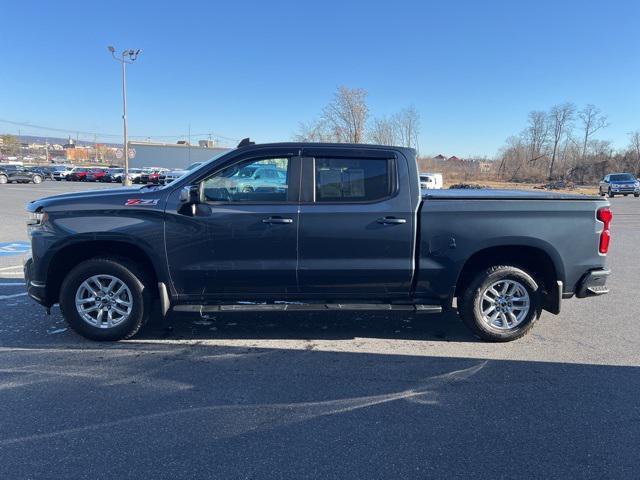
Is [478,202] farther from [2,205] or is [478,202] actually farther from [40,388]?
[2,205]

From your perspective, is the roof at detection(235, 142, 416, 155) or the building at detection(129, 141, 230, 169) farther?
the building at detection(129, 141, 230, 169)

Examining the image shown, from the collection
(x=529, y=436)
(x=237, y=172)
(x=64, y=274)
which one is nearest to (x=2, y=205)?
(x=64, y=274)

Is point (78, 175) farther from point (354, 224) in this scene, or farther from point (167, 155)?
point (354, 224)

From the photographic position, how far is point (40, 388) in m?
3.78

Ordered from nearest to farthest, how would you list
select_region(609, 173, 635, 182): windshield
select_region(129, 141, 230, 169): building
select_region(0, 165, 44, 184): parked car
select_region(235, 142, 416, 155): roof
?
select_region(235, 142, 416, 155): roof → select_region(609, 173, 635, 182): windshield → select_region(0, 165, 44, 184): parked car → select_region(129, 141, 230, 169): building

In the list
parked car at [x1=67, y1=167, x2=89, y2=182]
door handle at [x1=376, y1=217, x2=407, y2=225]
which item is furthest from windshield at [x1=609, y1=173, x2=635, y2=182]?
parked car at [x1=67, y1=167, x2=89, y2=182]

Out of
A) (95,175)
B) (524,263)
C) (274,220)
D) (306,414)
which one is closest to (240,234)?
(274,220)

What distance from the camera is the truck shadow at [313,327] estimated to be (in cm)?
509

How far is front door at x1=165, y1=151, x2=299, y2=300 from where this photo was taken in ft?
15.1

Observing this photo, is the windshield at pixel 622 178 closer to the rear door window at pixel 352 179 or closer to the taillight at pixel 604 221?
the taillight at pixel 604 221

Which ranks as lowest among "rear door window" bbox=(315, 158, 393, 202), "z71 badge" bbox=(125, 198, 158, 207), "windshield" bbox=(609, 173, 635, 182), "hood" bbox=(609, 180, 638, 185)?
"z71 badge" bbox=(125, 198, 158, 207)

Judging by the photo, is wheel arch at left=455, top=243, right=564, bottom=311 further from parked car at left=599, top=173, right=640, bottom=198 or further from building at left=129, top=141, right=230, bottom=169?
building at left=129, top=141, right=230, bottom=169

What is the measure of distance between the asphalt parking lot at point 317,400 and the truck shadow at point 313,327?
0.03 meters

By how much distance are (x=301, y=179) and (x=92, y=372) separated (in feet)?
8.39
